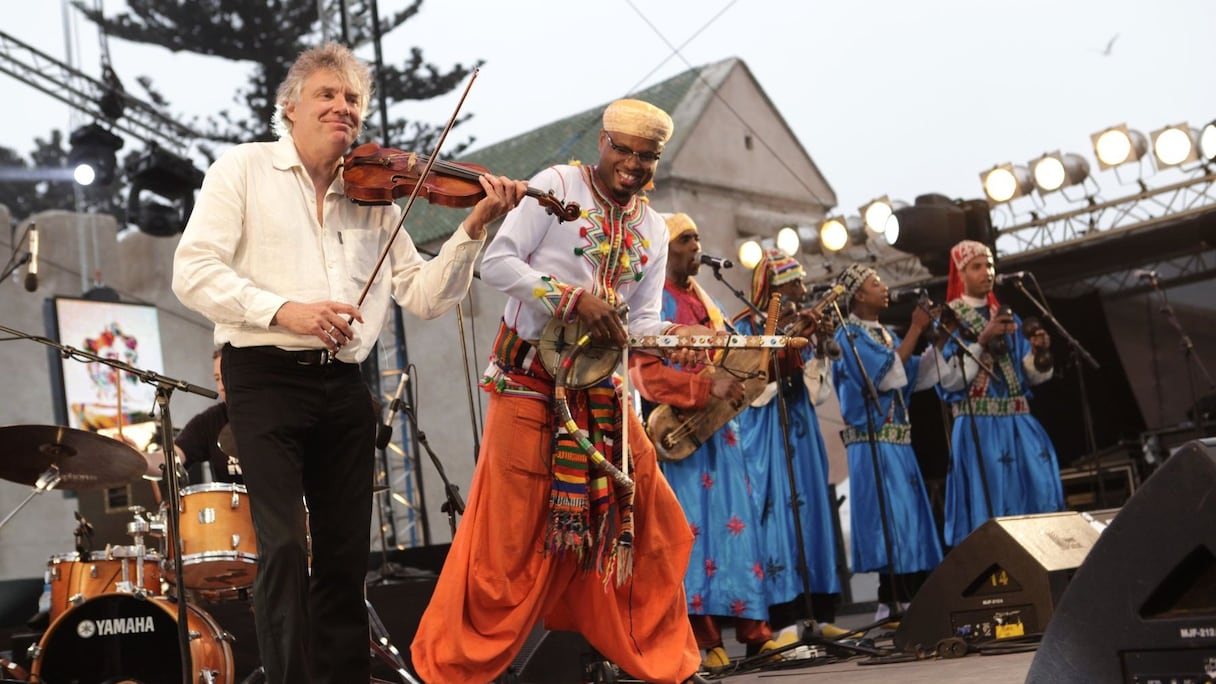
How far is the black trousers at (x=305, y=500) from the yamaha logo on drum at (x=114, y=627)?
1.64m

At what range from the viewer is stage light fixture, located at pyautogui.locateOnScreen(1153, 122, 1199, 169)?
9805 mm

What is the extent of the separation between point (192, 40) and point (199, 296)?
19.7 meters

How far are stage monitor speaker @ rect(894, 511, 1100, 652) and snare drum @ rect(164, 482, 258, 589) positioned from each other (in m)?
2.48

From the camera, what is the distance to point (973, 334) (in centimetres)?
720

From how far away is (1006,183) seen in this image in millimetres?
10500

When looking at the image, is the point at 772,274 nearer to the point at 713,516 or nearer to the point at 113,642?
the point at 713,516

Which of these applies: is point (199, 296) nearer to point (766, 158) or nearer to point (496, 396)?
point (496, 396)

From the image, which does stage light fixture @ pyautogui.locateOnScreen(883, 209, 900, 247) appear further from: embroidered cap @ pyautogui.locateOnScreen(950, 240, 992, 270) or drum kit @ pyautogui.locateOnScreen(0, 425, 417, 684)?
drum kit @ pyautogui.locateOnScreen(0, 425, 417, 684)

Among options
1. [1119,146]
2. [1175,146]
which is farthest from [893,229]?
[1175,146]

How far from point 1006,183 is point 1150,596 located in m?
8.83

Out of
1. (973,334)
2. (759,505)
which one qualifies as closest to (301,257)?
(759,505)

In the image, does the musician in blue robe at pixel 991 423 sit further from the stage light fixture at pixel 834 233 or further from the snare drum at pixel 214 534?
the stage light fixture at pixel 834 233

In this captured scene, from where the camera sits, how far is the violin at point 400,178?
3.33 metres

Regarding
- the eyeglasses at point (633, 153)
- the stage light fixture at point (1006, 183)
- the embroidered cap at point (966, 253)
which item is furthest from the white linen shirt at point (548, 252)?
the stage light fixture at point (1006, 183)
